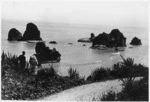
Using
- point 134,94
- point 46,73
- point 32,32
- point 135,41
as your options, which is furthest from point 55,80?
point 135,41

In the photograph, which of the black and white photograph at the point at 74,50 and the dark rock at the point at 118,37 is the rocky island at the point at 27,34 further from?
the dark rock at the point at 118,37

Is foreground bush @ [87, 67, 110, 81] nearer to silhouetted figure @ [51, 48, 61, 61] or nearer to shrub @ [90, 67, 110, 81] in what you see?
shrub @ [90, 67, 110, 81]

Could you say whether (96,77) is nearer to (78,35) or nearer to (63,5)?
(78,35)

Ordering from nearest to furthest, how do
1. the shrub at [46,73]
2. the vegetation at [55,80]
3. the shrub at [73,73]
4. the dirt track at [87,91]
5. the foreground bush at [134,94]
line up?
the foreground bush at [134,94]
the vegetation at [55,80]
the dirt track at [87,91]
the shrub at [73,73]
the shrub at [46,73]

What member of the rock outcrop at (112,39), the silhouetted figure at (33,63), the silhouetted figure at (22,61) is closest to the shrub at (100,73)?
the rock outcrop at (112,39)

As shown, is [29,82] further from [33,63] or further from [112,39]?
[112,39]

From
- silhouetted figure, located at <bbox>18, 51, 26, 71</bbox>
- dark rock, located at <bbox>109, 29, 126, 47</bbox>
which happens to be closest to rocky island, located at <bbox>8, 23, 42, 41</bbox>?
silhouetted figure, located at <bbox>18, 51, 26, 71</bbox>
